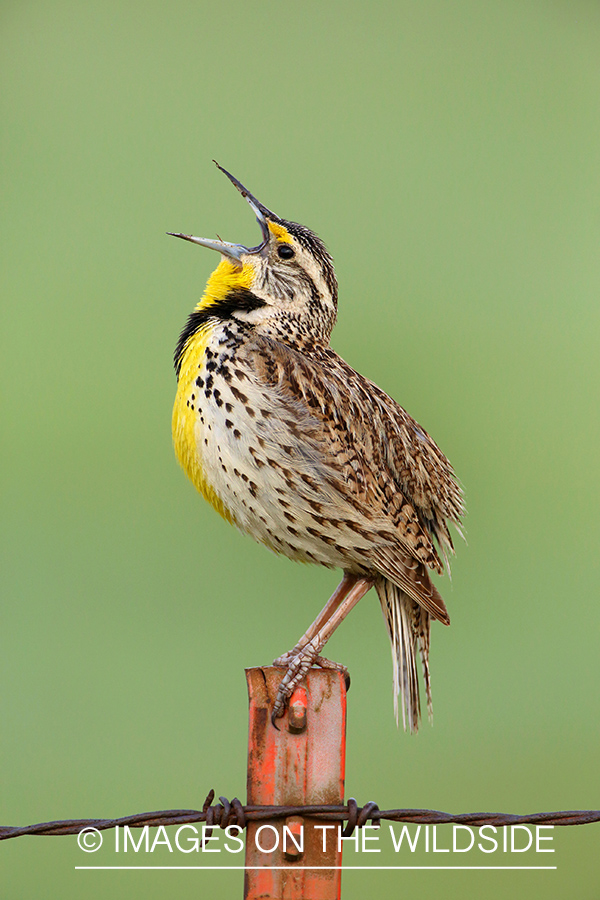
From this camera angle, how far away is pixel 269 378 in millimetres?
1689

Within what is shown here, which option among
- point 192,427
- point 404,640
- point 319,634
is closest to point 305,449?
point 192,427

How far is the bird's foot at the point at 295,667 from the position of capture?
1412mm

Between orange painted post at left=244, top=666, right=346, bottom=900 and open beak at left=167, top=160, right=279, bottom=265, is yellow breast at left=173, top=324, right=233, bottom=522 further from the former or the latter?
orange painted post at left=244, top=666, right=346, bottom=900

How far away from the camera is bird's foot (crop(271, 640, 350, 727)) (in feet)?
4.63

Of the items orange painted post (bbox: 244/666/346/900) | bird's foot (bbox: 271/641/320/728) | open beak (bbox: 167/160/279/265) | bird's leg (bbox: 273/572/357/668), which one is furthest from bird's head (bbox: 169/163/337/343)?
orange painted post (bbox: 244/666/346/900)

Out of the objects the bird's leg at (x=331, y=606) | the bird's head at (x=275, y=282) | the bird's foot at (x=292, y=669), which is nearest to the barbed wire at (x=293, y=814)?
the bird's foot at (x=292, y=669)

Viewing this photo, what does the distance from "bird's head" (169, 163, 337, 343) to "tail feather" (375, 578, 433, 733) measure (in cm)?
62

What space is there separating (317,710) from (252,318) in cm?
88

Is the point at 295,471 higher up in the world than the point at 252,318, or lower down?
lower down

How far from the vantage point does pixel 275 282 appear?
188 centimetres

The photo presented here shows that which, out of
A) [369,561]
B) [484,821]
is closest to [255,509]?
[369,561]

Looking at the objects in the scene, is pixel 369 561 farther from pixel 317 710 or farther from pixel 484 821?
pixel 484 821

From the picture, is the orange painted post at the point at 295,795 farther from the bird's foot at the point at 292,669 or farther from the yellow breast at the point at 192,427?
the yellow breast at the point at 192,427

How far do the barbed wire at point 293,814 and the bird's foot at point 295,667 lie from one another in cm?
15
